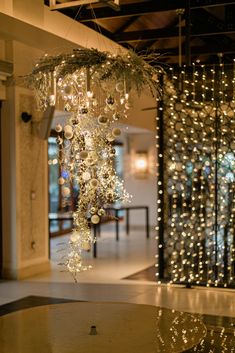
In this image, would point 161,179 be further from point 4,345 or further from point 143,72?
point 4,345

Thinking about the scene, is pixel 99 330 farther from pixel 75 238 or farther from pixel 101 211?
pixel 101 211

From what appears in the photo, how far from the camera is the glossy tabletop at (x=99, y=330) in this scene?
3.68 meters

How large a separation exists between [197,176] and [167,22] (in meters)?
3.15

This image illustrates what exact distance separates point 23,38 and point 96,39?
126 cm

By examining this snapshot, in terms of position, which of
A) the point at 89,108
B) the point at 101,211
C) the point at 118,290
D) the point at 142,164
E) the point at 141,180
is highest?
the point at 89,108

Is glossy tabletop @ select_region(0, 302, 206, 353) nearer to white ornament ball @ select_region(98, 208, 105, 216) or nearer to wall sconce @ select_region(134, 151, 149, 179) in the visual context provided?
white ornament ball @ select_region(98, 208, 105, 216)

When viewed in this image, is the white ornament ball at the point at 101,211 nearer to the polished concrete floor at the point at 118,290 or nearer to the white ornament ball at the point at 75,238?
the white ornament ball at the point at 75,238

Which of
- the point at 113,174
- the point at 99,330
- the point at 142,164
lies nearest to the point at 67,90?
the point at 113,174

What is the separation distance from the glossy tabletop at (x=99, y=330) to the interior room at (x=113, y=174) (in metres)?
→ 0.03

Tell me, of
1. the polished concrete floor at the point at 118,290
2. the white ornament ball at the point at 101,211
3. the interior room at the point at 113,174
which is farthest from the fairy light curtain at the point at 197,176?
the white ornament ball at the point at 101,211

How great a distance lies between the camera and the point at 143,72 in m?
4.00

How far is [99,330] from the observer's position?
406 cm

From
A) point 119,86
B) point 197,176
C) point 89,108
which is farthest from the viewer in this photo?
point 197,176

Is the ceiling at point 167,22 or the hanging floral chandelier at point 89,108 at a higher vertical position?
the ceiling at point 167,22
